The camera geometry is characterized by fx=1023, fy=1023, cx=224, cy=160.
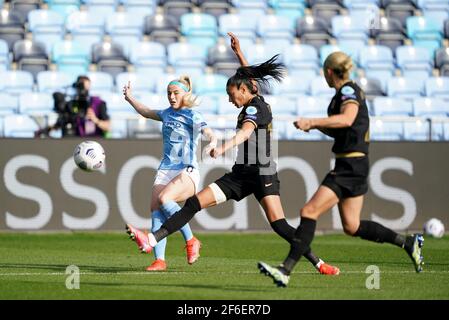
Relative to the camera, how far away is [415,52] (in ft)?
75.3

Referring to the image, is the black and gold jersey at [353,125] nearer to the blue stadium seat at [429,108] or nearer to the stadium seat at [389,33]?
the blue stadium seat at [429,108]

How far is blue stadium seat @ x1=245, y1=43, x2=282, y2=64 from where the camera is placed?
843 inches

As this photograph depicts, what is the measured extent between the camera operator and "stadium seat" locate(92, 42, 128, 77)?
3.46 metres

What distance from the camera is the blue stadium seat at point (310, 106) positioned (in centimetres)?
1992

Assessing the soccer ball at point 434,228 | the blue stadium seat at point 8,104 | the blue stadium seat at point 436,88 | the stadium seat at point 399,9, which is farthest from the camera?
the stadium seat at point 399,9

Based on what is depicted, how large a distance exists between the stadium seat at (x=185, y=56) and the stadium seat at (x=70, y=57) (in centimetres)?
176

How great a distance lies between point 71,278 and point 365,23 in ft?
47.5

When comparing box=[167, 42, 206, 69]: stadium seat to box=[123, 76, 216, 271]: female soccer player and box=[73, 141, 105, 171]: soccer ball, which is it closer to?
box=[73, 141, 105, 171]: soccer ball

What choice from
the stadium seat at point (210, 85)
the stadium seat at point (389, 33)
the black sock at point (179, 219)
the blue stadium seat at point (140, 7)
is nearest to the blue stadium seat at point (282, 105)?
the stadium seat at point (210, 85)

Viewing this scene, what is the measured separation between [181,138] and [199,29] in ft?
35.5

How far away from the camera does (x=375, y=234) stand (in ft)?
33.4

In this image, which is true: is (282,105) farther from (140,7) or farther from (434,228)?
(140,7)
